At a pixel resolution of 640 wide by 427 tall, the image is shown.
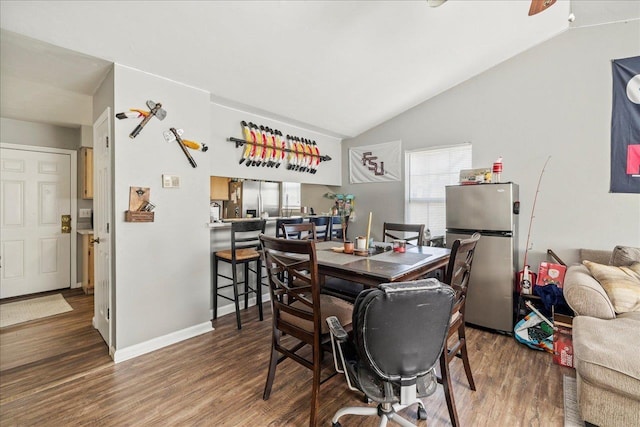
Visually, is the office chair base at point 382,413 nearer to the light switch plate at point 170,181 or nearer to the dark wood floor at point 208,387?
the dark wood floor at point 208,387

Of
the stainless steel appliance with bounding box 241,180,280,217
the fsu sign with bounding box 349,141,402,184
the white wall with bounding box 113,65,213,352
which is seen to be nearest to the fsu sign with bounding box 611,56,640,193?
the fsu sign with bounding box 349,141,402,184

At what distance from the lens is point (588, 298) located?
2.16 metres

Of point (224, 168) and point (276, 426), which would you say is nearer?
point (276, 426)

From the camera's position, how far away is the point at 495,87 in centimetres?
349

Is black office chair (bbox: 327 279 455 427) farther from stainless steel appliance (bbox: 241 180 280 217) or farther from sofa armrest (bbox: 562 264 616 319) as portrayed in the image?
stainless steel appliance (bbox: 241 180 280 217)

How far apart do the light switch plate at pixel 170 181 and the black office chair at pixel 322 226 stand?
1592 millimetres

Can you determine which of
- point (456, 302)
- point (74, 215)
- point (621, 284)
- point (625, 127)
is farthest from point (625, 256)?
point (74, 215)

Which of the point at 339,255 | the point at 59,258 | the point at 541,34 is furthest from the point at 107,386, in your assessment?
the point at 541,34

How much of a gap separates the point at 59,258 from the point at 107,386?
3291 millimetres

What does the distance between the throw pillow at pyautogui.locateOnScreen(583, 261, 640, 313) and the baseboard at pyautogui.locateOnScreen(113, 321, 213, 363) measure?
3447 mm

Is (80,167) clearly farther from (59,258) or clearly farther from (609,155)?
(609,155)

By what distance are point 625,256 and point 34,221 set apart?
22.5ft

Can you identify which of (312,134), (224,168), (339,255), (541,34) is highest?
(541,34)

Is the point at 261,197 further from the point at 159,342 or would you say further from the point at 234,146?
the point at 159,342
